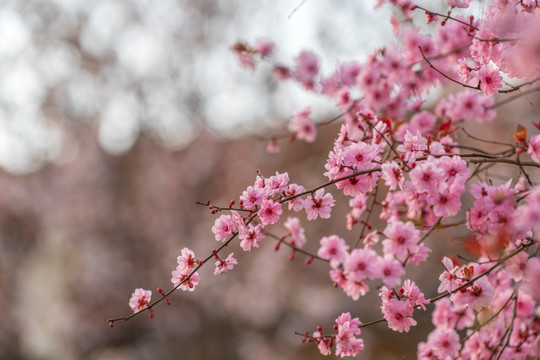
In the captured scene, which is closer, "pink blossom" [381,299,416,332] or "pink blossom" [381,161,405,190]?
"pink blossom" [381,161,405,190]

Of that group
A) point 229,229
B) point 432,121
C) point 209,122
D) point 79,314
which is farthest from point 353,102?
point 79,314

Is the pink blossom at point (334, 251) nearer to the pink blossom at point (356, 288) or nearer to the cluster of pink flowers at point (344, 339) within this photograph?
the pink blossom at point (356, 288)

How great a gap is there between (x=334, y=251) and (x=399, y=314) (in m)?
0.31

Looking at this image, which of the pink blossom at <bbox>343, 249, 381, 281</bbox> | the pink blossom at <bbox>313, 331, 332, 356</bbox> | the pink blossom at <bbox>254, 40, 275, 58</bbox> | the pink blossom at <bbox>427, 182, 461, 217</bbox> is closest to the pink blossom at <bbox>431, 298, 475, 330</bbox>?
the pink blossom at <bbox>313, 331, 332, 356</bbox>

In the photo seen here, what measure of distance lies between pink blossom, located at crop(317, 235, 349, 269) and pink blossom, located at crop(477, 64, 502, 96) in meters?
0.66

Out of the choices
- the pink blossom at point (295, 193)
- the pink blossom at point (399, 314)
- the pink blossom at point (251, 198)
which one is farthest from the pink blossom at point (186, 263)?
the pink blossom at point (399, 314)

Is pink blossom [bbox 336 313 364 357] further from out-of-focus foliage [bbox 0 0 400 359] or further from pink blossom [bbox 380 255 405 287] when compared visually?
out-of-focus foliage [bbox 0 0 400 359]

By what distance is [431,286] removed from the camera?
24.5 ft

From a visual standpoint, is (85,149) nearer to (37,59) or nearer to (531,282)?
(37,59)

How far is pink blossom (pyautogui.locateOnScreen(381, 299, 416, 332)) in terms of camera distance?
126 centimetres

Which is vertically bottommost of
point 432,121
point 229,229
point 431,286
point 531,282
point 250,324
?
point 531,282

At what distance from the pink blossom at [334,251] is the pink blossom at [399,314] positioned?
255 millimetres

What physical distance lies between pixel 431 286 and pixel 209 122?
4.34 metres

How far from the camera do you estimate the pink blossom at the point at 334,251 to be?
111 centimetres
